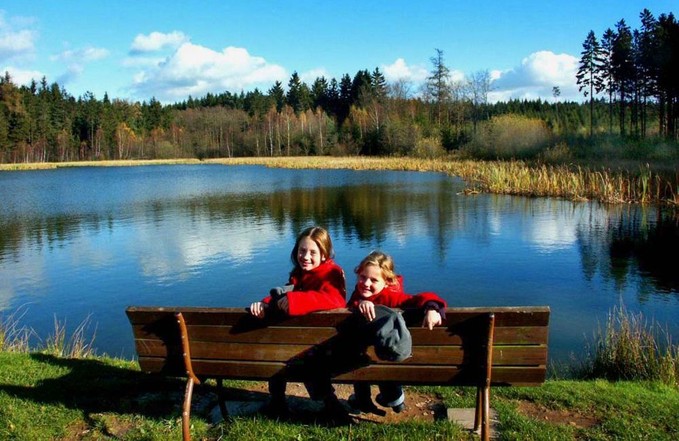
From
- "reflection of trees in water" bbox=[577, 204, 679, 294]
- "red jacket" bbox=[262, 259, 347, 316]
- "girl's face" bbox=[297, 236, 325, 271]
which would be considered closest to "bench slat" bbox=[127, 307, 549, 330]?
"red jacket" bbox=[262, 259, 347, 316]

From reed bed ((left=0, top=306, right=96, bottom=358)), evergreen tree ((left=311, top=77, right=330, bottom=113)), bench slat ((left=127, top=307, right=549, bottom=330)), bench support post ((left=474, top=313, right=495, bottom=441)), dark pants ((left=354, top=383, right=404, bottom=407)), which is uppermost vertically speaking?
evergreen tree ((left=311, top=77, right=330, bottom=113))

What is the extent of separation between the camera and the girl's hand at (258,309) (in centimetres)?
347

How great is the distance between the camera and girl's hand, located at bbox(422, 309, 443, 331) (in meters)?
3.30

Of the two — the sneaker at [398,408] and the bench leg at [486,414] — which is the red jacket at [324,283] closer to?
the sneaker at [398,408]

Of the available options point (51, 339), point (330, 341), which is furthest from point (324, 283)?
point (51, 339)

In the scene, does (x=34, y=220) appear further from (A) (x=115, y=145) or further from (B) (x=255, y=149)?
(A) (x=115, y=145)

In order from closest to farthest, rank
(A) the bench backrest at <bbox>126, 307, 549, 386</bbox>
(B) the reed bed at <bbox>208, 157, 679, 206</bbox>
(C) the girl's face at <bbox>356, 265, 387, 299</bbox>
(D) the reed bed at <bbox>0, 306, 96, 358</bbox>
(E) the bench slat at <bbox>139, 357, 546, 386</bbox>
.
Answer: (A) the bench backrest at <bbox>126, 307, 549, 386</bbox>, (E) the bench slat at <bbox>139, 357, 546, 386</bbox>, (C) the girl's face at <bbox>356, 265, 387, 299</bbox>, (D) the reed bed at <bbox>0, 306, 96, 358</bbox>, (B) the reed bed at <bbox>208, 157, 679, 206</bbox>

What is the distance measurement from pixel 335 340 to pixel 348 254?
1037 cm

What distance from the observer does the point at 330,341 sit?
Answer: 3553 mm

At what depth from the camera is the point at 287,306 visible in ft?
11.3

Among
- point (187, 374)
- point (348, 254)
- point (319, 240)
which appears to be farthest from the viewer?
point (348, 254)

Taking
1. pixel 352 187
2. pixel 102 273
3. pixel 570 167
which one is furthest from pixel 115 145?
pixel 102 273

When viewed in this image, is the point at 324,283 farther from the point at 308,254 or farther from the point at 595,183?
the point at 595,183

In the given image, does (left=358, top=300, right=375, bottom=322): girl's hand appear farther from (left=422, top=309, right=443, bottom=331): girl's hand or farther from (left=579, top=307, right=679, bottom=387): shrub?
(left=579, top=307, right=679, bottom=387): shrub
